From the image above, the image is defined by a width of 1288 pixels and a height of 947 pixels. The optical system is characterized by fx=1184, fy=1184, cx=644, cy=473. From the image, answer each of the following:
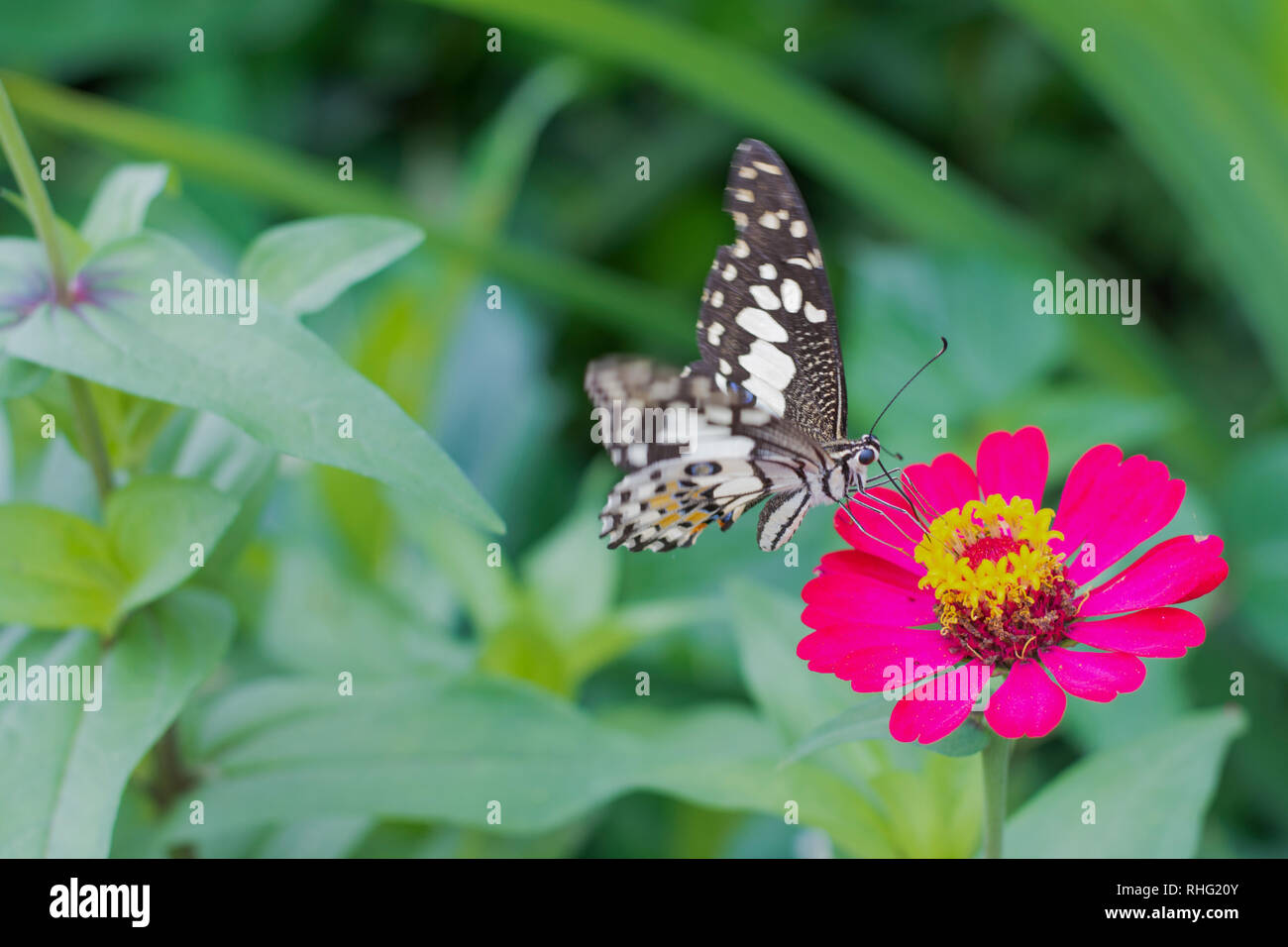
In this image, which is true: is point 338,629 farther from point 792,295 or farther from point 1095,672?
point 1095,672

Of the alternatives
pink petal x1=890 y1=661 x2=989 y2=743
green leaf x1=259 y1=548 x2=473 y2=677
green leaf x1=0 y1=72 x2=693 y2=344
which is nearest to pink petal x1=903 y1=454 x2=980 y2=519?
pink petal x1=890 y1=661 x2=989 y2=743

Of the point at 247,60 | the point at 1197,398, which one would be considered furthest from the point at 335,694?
the point at 247,60

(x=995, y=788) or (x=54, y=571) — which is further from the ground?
(x=54, y=571)

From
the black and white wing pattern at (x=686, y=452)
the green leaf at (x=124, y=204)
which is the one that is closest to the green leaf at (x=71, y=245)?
the green leaf at (x=124, y=204)

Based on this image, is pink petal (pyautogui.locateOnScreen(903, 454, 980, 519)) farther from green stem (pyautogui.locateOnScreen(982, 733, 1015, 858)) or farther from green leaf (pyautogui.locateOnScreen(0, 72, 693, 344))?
green leaf (pyautogui.locateOnScreen(0, 72, 693, 344))

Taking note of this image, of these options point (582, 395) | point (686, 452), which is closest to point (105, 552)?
point (686, 452)

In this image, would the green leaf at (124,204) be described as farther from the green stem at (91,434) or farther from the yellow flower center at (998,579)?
the yellow flower center at (998,579)
